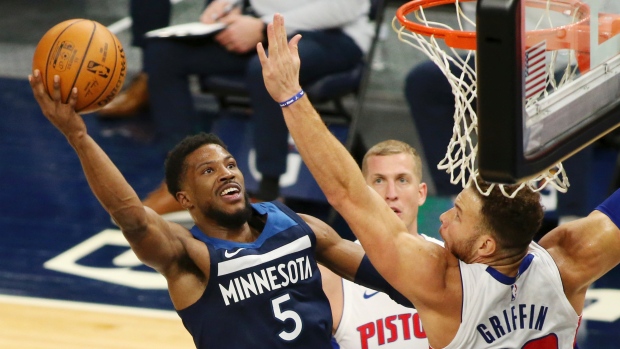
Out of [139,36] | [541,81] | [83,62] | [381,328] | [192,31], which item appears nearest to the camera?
[541,81]

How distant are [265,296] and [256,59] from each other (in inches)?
116

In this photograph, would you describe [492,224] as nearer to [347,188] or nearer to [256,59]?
[347,188]

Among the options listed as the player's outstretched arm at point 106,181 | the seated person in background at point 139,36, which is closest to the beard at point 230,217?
the player's outstretched arm at point 106,181

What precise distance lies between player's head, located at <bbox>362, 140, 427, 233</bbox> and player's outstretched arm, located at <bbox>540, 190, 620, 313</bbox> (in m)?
0.90

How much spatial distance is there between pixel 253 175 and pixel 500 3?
4.52 metres

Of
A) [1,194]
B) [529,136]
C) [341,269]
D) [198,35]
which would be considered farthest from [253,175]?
[529,136]

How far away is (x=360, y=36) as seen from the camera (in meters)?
6.89

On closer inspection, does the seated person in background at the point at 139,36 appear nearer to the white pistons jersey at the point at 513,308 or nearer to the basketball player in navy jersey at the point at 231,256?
the basketball player in navy jersey at the point at 231,256

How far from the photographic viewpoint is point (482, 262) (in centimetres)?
349

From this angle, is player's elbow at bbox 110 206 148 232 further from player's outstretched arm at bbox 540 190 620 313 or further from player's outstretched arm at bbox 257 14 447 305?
player's outstretched arm at bbox 540 190 620 313

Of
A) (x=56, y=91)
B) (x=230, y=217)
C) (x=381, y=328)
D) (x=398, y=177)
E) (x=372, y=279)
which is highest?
(x=56, y=91)

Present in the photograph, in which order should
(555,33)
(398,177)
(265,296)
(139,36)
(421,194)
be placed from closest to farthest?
(555,33)
(265,296)
(398,177)
(421,194)
(139,36)

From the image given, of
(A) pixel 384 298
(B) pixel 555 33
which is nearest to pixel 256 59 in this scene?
(A) pixel 384 298

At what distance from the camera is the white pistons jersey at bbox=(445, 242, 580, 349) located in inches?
135
